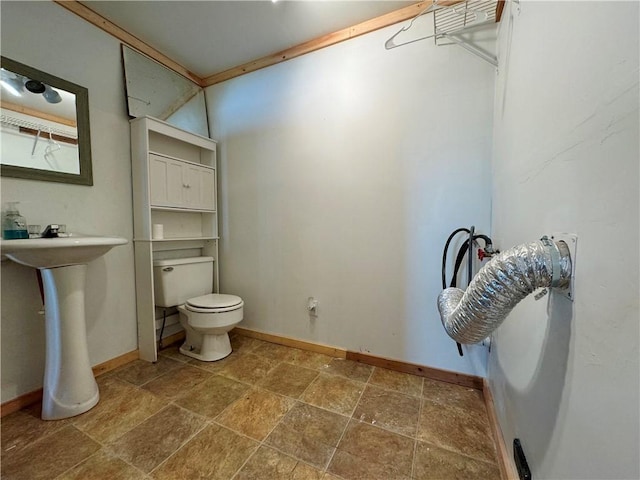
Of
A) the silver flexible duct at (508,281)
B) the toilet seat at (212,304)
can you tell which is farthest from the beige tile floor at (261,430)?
the silver flexible duct at (508,281)

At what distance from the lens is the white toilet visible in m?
1.81

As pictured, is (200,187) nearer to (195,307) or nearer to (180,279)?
(180,279)

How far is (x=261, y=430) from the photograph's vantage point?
1240 mm

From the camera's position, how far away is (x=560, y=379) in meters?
0.61

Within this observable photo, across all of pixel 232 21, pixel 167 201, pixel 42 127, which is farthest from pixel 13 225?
pixel 232 21

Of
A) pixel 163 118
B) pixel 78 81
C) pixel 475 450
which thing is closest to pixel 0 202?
pixel 78 81

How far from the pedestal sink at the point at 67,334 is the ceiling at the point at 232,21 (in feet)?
4.97

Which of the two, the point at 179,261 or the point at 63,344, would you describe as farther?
the point at 179,261

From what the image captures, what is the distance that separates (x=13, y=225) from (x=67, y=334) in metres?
0.61

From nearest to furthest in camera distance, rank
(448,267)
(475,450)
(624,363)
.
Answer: (624,363) < (475,450) < (448,267)

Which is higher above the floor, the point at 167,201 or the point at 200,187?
the point at 200,187

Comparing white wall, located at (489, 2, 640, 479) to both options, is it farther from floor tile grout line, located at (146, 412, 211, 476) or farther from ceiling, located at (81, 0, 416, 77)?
floor tile grout line, located at (146, 412, 211, 476)

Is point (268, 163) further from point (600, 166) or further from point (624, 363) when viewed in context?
point (624, 363)

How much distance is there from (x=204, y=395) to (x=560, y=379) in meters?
1.65
